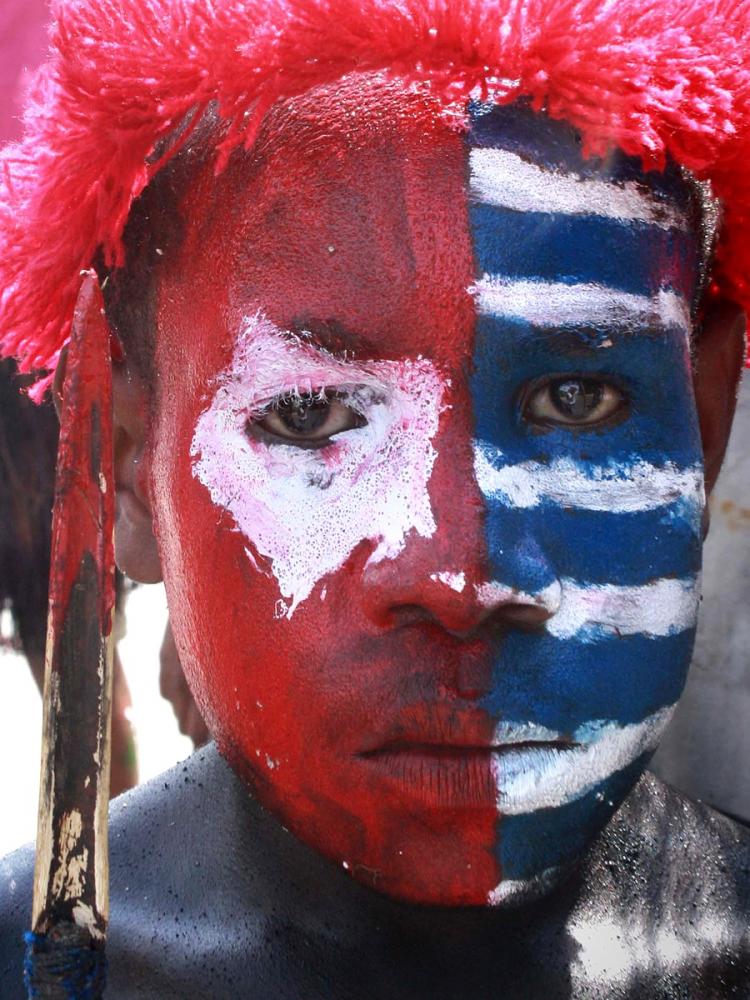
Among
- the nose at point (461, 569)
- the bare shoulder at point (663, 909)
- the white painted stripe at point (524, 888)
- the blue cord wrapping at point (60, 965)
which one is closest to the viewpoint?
the blue cord wrapping at point (60, 965)

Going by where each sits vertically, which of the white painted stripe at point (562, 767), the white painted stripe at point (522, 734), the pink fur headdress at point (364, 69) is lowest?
the white painted stripe at point (562, 767)

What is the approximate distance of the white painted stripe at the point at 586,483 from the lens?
4.68 ft

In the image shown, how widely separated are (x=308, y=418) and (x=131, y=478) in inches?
16.3

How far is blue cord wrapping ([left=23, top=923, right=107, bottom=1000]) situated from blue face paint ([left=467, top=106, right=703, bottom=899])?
0.53 meters

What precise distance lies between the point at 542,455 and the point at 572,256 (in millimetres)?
264

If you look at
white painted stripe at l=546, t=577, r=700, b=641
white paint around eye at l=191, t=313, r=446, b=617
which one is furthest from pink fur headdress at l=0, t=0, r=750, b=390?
white painted stripe at l=546, t=577, r=700, b=641

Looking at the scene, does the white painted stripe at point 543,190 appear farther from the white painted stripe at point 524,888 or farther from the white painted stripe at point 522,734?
the white painted stripe at point 524,888

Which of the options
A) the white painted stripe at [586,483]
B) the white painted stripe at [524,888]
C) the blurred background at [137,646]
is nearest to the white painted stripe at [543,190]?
the white painted stripe at [586,483]

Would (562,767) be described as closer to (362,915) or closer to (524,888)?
(524,888)

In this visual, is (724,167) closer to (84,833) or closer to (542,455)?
(542,455)

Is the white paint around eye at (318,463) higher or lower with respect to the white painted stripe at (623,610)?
higher

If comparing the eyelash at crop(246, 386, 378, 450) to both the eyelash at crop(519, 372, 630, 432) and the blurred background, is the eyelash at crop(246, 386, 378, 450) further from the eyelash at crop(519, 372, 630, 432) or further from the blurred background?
the blurred background

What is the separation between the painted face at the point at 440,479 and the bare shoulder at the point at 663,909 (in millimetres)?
426

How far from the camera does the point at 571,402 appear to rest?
152 cm
